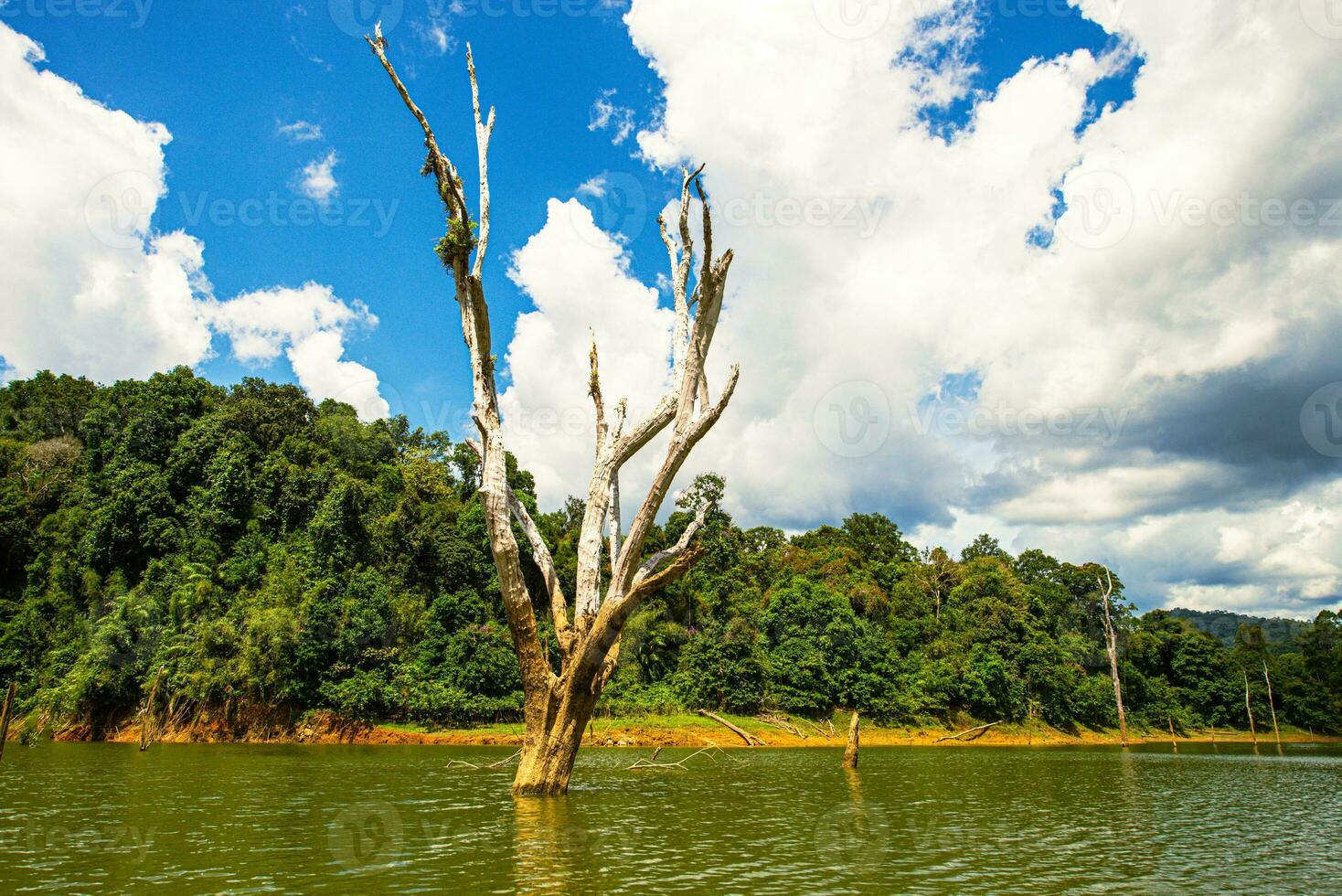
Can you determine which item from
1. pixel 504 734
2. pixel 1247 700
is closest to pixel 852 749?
pixel 504 734

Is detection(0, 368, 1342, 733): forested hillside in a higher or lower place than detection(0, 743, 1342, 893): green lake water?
higher

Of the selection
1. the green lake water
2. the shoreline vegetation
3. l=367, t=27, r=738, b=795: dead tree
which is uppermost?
l=367, t=27, r=738, b=795: dead tree

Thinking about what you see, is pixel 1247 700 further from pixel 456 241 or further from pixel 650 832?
pixel 456 241

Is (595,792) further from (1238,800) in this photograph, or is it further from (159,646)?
(159,646)

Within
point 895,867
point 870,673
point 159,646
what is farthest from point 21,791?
point 870,673

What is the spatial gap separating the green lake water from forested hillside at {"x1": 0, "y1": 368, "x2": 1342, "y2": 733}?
1593cm

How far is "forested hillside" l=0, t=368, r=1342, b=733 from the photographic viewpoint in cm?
4112

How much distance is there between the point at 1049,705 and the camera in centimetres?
5266

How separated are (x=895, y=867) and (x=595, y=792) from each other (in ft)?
31.1

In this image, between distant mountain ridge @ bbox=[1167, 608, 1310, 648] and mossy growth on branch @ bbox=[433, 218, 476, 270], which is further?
distant mountain ridge @ bbox=[1167, 608, 1310, 648]

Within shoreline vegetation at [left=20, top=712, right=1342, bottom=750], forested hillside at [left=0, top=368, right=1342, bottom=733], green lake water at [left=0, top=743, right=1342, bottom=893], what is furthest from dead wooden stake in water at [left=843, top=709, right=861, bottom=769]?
forested hillside at [left=0, top=368, right=1342, bottom=733]

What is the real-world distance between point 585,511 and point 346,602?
109 feet

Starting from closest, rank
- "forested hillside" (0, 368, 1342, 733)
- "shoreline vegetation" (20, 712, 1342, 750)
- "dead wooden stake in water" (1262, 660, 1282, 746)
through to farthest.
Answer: "shoreline vegetation" (20, 712, 1342, 750), "forested hillside" (0, 368, 1342, 733), "dead wooden stake in water" (1262, 660, 1282, 746)

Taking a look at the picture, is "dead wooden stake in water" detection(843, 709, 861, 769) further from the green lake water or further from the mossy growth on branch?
the mossy growth on branch
